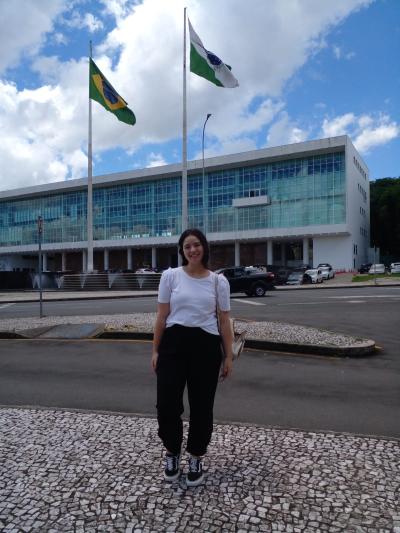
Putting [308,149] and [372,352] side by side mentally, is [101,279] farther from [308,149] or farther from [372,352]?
[308,149]

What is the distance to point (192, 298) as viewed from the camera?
3145 millimetres

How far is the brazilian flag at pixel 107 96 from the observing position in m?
26.1

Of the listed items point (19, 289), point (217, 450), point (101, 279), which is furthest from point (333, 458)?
point (19, 289)

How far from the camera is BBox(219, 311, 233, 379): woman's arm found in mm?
3256

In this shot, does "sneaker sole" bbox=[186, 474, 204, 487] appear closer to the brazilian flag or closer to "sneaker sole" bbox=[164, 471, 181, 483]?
"sneaker sole" bbox=[164, 471, 181, 483]

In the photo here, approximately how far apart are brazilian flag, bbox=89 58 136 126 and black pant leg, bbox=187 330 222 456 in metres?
24.9

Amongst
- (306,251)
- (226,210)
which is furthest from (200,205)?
(306,251)

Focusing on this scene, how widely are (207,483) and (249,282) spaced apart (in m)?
20.1

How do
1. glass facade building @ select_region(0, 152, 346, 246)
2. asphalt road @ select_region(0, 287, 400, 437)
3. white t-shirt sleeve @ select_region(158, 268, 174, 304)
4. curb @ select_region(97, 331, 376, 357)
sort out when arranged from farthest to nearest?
glass facade building @ select_region(0, 152, 346, 246) → curb @ select_region(97, 331, 376, 357) → asphalt road @ select_region(0, 287, 400, 437) → white t-shirt sleeve @ select_region(158, 268, 174, 304)

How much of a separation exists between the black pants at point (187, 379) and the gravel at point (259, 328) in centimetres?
516

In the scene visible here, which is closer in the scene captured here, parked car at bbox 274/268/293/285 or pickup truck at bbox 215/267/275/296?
→ pickup truck at bbox 215/267/275/296

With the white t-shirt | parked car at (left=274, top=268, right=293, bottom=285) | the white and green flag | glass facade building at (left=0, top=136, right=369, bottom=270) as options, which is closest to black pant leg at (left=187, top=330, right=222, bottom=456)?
the white t-shirt

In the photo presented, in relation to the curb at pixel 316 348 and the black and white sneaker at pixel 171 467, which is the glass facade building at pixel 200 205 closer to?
the curb at pixel 316 348

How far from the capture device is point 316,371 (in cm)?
661
